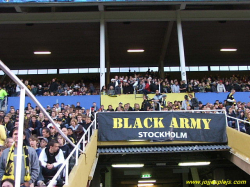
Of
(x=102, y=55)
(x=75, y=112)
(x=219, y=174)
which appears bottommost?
(x=219, y=174)

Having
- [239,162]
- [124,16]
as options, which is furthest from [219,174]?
[124,16]

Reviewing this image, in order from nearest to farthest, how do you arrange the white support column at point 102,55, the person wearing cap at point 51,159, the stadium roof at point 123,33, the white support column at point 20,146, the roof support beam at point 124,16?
the white support column at point 20,146 → the person wearing cap at point 51,159 → the white support column at point 102,55 → the roof support beam at point 124,16 → the stadium roof at point 123,33

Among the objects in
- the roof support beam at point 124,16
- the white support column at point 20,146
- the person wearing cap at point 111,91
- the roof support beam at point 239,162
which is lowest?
the roof support beam at point 239,162

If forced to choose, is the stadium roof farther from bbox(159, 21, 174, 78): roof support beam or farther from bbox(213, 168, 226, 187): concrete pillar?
bbox(213, 168, 226, 187): concrete pillar

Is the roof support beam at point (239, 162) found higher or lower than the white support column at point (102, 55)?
lower

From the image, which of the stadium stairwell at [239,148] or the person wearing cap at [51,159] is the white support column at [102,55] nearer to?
the stadium stairwell at [239,148]

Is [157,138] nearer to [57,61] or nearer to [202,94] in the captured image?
[202,94]

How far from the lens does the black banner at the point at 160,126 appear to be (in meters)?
9.95

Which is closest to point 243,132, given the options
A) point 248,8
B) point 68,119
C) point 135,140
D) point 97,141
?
point 135,140

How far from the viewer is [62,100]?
15500 mm

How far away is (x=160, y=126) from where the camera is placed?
33.1ft

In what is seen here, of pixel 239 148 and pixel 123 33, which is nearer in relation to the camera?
pixel 239 148

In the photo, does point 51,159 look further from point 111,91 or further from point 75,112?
point 111,91

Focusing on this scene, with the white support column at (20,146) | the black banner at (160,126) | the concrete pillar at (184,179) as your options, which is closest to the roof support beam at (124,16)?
the black banner at (160,126)
